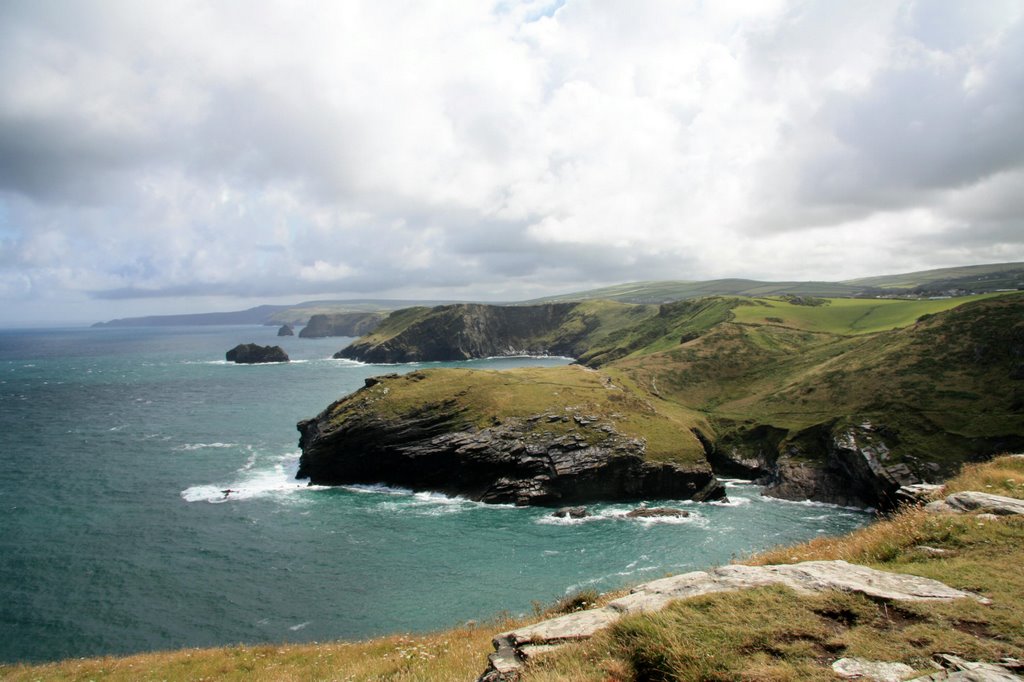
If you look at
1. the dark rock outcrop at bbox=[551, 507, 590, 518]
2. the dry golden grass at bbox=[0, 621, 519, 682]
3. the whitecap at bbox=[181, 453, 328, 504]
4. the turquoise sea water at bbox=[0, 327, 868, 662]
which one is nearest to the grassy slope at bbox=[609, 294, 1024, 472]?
the turquoise sea water at bbox=[0, 327, 868, 662]

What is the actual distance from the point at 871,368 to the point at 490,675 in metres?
113

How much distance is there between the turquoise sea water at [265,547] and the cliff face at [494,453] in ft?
13.1

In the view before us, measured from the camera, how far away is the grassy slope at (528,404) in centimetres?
8856

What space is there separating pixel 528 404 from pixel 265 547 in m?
49.2

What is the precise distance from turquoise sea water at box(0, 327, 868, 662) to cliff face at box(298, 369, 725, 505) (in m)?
4.01

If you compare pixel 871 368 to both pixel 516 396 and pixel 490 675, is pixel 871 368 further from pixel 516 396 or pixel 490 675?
pixel 490 675

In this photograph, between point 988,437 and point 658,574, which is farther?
point 988,437

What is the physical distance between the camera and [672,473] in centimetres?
8169

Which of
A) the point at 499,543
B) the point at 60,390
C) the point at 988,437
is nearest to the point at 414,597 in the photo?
the point at 499,543

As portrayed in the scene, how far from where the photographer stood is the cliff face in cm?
8044

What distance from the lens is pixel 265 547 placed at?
59750 millimetres

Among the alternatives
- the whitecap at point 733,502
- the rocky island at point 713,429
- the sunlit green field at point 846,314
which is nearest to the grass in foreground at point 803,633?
the rocky island at point 713,429

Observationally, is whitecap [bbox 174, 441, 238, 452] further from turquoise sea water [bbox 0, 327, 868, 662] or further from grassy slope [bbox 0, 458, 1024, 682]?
grassy slope [bbox 0, 458, 1024, 682]

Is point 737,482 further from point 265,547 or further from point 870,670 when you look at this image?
point 870,670
